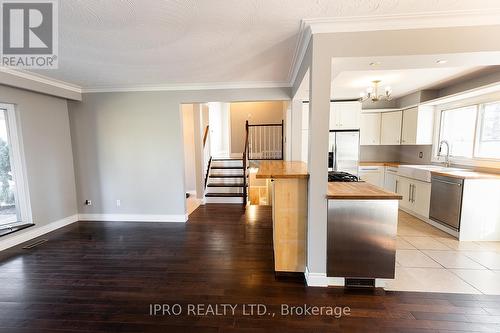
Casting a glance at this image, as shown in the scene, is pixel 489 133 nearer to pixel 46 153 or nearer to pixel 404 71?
pixel 404 71

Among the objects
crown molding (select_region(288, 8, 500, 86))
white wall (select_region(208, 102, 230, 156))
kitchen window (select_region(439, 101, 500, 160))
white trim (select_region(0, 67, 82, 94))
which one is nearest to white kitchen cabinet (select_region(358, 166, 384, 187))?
kitchen window (select_region(439, 101, 500, 160))

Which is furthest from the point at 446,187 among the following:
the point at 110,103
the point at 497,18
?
the point at 110,103

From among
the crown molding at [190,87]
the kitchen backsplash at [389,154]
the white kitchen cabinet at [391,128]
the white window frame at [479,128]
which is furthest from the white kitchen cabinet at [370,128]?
the crown molding at [190,87]

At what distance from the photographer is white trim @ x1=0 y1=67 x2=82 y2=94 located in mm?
3012

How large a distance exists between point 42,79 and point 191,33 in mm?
3047

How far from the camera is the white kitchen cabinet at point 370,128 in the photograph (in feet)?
17.3

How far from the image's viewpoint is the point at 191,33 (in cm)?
217

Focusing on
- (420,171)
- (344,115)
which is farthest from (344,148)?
(420,171)

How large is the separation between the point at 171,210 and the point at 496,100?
19.3ft

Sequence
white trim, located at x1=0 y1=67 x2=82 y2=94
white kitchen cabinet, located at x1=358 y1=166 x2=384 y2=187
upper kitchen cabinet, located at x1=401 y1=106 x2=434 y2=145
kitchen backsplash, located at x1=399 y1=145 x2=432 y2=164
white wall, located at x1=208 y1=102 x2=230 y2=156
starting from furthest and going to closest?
white wall, located at x1=208 y1=102 x2=230 y2=156
white kitchen cabinet, located at x1=358 y1=166 x2=384 y2=187
kitchen backsplash, located at x1=399 y1=145 x2=432 y2=164
upper kitchen cabinet, located at x1=401 y1=106 x2=434 y2=145
white trim, located at x1=0 y1=67 x2=82 y2=94

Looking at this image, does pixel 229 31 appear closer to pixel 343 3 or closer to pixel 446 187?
pixel 343 3

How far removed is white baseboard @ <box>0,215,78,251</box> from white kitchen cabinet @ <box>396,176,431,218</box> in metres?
6.86

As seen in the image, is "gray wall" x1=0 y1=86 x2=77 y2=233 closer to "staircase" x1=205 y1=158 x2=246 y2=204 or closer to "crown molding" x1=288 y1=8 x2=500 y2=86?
"staircase" x1=205 y1=158 x2=246 y2=204

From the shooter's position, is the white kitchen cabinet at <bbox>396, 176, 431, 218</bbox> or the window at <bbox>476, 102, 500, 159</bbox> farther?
the white kitchen cabinet at <bbox>396, 176, 431, 218</bbox>
